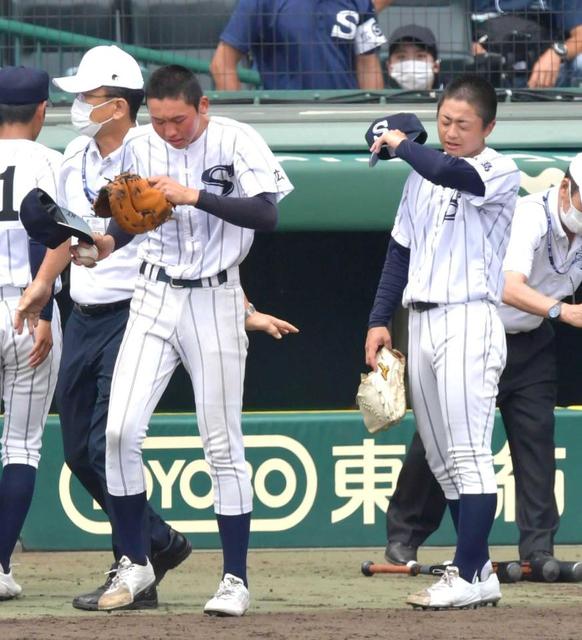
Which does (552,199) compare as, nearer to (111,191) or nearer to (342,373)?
(111,191)

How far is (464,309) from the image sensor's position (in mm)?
4590

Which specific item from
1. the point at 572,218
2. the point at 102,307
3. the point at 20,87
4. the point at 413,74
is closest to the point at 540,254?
the point at 572,218

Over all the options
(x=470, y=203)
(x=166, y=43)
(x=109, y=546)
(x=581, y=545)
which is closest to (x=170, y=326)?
(x=470, y=203)

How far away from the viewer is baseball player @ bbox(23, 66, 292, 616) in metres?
4.51

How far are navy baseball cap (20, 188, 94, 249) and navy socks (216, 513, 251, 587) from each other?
2.98ft

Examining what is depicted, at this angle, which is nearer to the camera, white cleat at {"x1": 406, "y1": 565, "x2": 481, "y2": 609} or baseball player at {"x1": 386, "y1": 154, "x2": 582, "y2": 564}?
white cleat at {"x1": 406, "y1": 565, "x2": 481, "y2": 609}

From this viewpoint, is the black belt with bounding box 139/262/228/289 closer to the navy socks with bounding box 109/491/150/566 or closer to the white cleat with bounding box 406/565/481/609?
the navy socks with bounding box 109/491/150/566

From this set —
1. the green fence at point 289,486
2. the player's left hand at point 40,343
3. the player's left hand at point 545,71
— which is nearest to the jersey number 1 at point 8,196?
the player's left hand at point 40,343

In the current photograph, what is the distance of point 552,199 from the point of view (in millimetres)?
5461

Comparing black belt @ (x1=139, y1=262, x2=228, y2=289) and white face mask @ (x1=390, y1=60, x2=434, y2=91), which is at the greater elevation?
white face mask @ (x1=390, y1=60, x2=434, y2=91)

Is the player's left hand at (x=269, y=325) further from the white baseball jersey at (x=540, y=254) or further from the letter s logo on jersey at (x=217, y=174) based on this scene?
the white baseball jersey at (x=540, y=254)

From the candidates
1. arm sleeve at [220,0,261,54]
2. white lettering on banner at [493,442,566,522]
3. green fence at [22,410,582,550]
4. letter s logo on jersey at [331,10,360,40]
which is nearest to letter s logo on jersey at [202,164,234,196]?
green fence at [22,410,582,550]

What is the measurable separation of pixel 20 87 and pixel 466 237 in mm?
1519

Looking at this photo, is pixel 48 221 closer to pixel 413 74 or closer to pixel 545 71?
pixel 413 74
